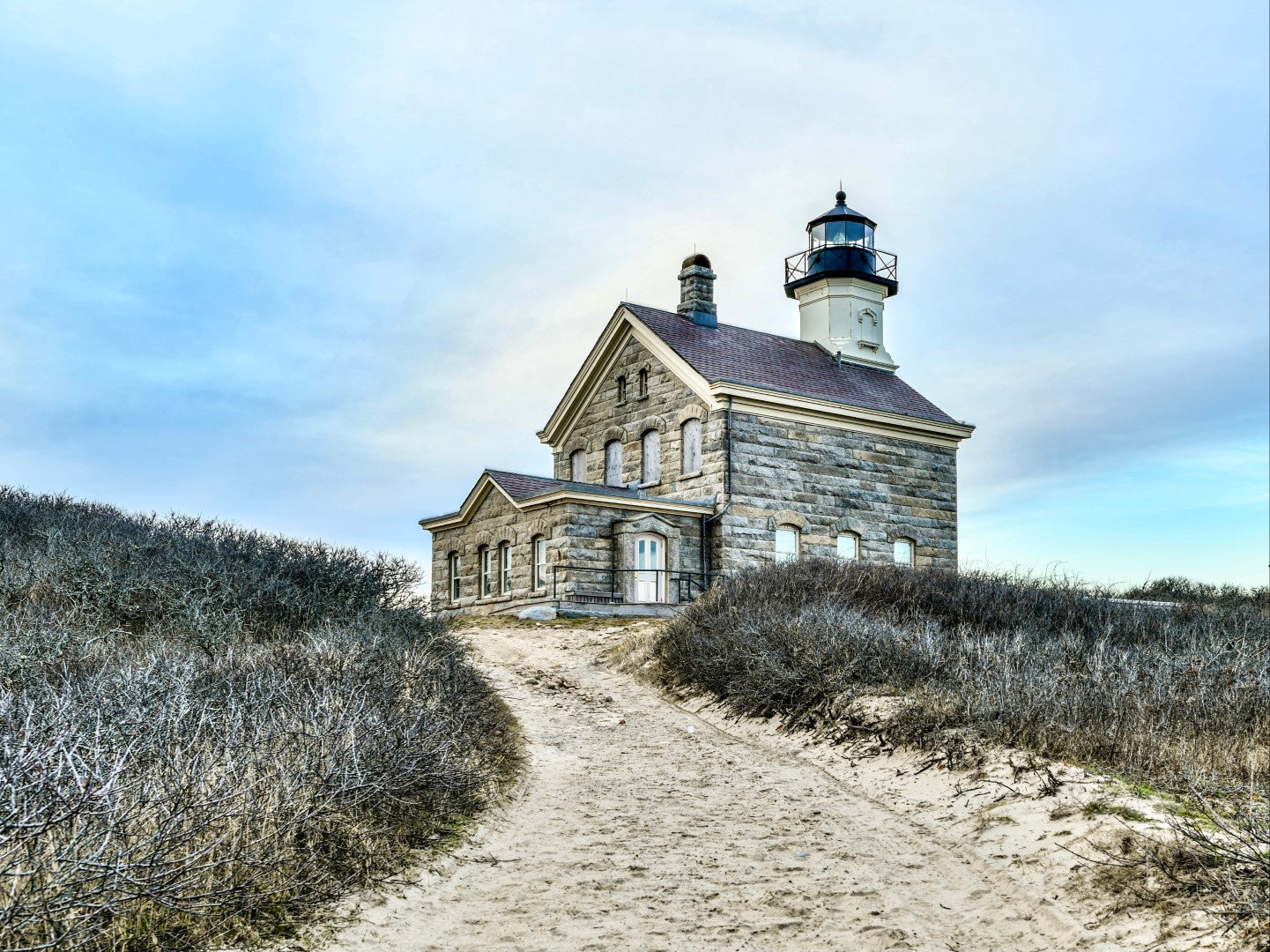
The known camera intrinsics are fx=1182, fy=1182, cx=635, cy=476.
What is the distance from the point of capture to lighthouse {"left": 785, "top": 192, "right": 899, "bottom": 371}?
31.4 meters

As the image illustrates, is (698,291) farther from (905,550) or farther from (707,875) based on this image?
(707,875)

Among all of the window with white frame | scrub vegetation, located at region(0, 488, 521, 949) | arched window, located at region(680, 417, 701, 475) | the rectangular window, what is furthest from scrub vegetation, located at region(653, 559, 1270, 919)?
the window with white frame

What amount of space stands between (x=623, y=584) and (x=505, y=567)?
10.5 ft

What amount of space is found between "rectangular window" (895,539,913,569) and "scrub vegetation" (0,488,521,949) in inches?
605

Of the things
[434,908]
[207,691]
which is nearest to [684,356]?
[207,691]

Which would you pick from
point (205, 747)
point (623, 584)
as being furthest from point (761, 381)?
point (205, 747)

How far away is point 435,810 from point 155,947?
2.91 meters

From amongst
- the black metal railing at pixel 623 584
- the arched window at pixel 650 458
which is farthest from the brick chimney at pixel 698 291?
the black metal railing at pixel 623 584

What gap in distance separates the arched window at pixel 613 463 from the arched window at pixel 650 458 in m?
0.85

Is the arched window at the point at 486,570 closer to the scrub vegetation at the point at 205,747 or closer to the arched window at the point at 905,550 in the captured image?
the arched window at the point at 905,550

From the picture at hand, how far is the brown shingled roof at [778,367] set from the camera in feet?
87.5

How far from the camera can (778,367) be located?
28234 millimetres

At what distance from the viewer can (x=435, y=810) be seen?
26.0 feet

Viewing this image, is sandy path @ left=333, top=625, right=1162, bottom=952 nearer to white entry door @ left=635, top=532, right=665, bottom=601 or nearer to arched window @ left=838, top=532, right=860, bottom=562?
white entry door @ left=635, top=532, right=665, bottom=601
